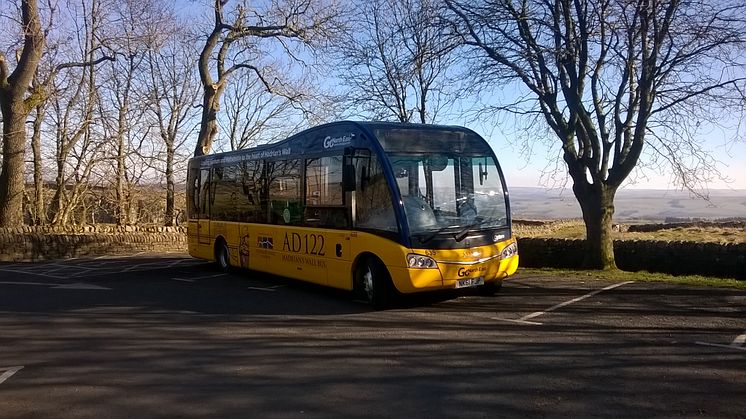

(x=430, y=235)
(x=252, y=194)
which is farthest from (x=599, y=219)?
(x=252, y=194)

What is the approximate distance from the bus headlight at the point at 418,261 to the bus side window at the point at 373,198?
0.51m

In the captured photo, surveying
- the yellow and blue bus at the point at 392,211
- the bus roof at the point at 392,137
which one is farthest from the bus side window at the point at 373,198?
the bus roof at the point at 392,137

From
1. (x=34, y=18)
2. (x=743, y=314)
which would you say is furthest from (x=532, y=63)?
(x=34, y=18)

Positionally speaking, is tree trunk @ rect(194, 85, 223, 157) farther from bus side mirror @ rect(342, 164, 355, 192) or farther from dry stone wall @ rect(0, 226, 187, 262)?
bus side mirror @ rect(342, 164, 355, 192)

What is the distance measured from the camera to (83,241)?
22594mm

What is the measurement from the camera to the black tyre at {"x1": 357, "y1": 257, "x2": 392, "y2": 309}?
10.7 metres

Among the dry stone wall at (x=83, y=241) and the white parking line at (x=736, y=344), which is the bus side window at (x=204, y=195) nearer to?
the dry stone wall at (x=83, y=241)

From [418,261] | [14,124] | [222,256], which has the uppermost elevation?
[14,124]

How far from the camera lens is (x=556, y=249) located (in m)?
19.9

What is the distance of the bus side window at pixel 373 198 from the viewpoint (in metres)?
10.5

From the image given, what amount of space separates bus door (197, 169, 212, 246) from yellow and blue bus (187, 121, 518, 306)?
4323mm

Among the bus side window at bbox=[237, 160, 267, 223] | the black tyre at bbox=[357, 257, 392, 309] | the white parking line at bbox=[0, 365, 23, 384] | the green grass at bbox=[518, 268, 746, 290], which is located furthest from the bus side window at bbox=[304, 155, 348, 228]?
the green grass at bbox=[518, 268, 746, 290]

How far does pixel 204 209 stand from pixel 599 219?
9.74 m

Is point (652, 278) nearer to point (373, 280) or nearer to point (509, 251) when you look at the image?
point (509, 251)
